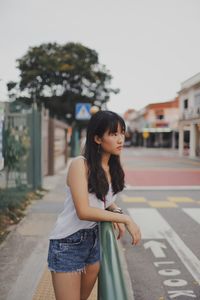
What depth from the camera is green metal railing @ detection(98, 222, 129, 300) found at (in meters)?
2.27

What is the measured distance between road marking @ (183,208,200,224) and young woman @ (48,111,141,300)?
514cm

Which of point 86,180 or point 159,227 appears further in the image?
point 159,227

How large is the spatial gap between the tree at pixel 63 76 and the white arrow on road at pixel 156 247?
34524mm

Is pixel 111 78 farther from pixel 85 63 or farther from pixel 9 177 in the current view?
pixel 9 177

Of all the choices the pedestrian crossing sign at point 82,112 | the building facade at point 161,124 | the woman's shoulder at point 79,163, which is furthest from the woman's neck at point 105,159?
Answer: the building facade at point 161,124

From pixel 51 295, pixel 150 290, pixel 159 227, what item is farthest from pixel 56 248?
pixel 159 227

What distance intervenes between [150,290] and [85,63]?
37387 mm

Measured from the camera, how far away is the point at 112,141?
2.41 m

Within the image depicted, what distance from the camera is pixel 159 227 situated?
681 cm

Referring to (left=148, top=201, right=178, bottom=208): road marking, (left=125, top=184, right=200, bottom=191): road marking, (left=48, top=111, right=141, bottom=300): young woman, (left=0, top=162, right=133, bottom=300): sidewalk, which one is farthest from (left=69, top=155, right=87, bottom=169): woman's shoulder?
(left=125, top=184, right=200, bottom=191): road marking

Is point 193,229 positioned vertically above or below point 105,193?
below

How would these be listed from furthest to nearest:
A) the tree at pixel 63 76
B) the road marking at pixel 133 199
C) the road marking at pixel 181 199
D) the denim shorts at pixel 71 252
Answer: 1. the tree at pixel 63 76
2. the road marking at pixel 133 199
3. the road marking at pixel 181 199
4. the denim shorts at pixel 71 252

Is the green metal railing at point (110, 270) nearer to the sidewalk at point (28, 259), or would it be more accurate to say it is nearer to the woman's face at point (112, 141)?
the woman's face at point (112, 141)

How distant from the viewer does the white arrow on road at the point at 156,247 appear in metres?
5.29
